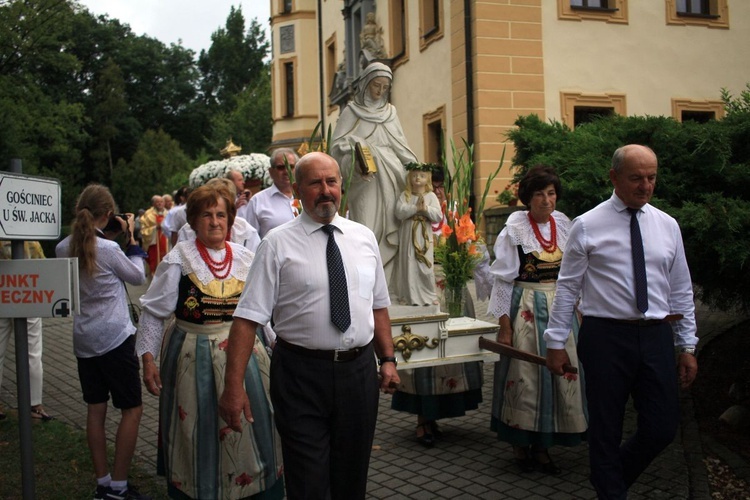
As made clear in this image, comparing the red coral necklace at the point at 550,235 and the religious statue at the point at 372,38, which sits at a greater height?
the religious statue at the point at 372,38

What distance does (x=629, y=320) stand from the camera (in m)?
4.14

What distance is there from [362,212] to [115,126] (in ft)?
173

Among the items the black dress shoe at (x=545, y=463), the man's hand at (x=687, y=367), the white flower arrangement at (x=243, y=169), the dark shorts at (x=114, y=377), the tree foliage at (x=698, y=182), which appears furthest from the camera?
the white flower arrangement at (x=243, y=169)

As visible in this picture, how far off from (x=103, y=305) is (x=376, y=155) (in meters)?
2.21

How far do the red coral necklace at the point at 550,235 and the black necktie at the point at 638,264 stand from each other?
132 cm

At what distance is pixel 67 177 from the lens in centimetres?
4653

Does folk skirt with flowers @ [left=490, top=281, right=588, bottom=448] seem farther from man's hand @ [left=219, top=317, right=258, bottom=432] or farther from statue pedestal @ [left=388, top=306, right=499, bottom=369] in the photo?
man's hand @ [left=219, top=317, right=258, bottom=432]

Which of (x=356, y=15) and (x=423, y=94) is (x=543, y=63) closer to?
(x=423, y=94)

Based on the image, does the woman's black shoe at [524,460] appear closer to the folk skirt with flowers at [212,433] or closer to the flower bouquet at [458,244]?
→ the flower bouquet at [458,244]

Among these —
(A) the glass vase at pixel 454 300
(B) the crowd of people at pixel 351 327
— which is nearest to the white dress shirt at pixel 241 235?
(B) the crowd of people at pixel 351 327

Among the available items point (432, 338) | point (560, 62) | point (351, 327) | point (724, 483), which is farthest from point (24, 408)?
point (560, 62)

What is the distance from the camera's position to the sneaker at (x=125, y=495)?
4.86 metres

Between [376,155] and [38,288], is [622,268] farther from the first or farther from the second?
[38,288]

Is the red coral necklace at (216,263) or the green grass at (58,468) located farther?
the green grass at (58,468)
